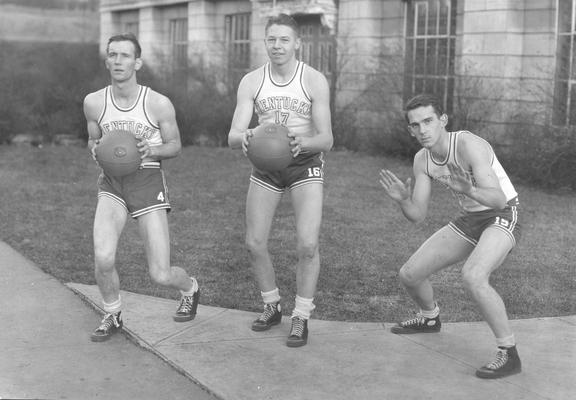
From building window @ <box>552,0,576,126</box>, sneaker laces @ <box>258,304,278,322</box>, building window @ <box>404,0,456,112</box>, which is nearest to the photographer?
sneaker laces @ <box>258,304,278,322</box>

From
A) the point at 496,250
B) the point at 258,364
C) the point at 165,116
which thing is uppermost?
the point at 165,116

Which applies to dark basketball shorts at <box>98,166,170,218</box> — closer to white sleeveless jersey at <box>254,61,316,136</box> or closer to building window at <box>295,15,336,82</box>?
white sleeveless jersey at <box>254,61,316,136</box>

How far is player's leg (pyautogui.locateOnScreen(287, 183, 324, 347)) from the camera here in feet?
20.4

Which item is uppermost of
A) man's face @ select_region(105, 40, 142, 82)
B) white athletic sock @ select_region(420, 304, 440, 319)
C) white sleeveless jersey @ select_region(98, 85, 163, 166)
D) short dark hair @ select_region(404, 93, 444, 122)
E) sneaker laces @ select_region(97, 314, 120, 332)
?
man's face @ select_region(105, 40, 142, 82)

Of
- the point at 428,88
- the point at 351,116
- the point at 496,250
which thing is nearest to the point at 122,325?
the point at 496,250

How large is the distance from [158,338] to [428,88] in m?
13.0

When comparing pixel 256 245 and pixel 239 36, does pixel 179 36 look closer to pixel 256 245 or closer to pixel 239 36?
pixel 239 36

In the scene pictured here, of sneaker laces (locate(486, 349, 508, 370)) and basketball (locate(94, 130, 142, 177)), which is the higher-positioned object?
basketball (locate(94, 130, 142, 177))

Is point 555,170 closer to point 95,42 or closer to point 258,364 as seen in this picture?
point 258,364

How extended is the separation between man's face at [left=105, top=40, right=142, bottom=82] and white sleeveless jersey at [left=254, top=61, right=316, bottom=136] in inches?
35.9

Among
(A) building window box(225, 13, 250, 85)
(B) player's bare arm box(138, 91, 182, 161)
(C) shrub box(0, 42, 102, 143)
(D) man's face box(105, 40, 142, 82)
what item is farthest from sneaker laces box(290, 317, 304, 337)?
(A) building window box(225, 13, 250, 85)

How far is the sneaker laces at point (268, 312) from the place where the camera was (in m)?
6.61

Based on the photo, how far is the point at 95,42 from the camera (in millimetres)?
32812

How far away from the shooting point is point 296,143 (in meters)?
6.09
